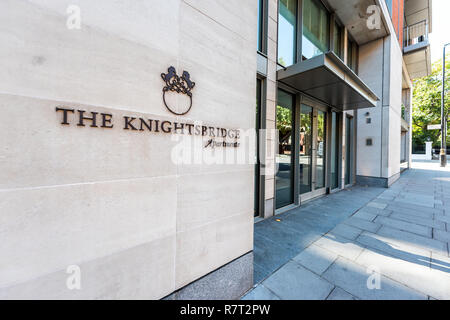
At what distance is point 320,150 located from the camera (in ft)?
25.2

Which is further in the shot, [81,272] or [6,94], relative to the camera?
[81,272]

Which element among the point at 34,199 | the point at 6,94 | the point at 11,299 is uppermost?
the point at 6,94

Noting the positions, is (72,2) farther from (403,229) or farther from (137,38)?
(403,229)

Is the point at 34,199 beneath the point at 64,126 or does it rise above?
beneath

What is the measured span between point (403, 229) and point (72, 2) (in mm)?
6603

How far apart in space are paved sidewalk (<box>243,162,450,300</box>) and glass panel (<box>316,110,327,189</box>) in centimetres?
173

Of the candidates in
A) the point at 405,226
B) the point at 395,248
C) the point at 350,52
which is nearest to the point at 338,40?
the point at 350,52

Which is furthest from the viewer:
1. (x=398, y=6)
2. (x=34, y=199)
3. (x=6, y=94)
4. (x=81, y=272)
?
(x=398, y=6)

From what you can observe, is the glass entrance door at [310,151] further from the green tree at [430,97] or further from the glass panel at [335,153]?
the green tree at [430,97]

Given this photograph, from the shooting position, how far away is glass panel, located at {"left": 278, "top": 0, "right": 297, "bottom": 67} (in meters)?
5.64

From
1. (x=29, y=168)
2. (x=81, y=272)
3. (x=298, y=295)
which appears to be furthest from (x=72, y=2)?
(x=298, y=295)

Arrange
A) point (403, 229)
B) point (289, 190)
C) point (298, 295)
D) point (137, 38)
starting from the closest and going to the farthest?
point (137, 38), point (298, 295), point (403, 229), point (289, 190)

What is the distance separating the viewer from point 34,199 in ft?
4.39
